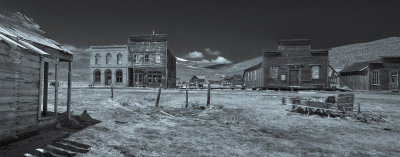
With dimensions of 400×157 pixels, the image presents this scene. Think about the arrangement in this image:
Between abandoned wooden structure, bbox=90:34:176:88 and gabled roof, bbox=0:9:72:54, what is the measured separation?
3182cm

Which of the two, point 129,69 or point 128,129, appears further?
point 129,69

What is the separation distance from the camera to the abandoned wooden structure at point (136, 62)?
42.0 meters

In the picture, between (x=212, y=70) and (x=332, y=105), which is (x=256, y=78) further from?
(x=212, y=70)

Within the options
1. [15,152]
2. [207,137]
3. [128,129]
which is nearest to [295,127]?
[207,137]

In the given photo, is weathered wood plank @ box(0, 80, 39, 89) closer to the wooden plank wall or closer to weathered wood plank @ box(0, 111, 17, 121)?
the wooden plank wall

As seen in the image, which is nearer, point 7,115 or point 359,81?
point 7,115

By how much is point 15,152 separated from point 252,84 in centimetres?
3941

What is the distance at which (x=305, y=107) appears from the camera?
13930 mm

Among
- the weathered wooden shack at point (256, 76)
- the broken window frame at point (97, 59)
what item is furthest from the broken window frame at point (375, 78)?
the broken window frame at point (97, 59)

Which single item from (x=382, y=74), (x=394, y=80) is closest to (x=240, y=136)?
(x=382, y=74)

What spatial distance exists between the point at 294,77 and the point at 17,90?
107ft

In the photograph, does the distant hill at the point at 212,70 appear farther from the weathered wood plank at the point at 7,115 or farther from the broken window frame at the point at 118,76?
the weathered wood plank at the point at 7,115

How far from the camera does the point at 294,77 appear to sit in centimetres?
3406

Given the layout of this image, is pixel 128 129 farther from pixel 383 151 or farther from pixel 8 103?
pixel 383 151
